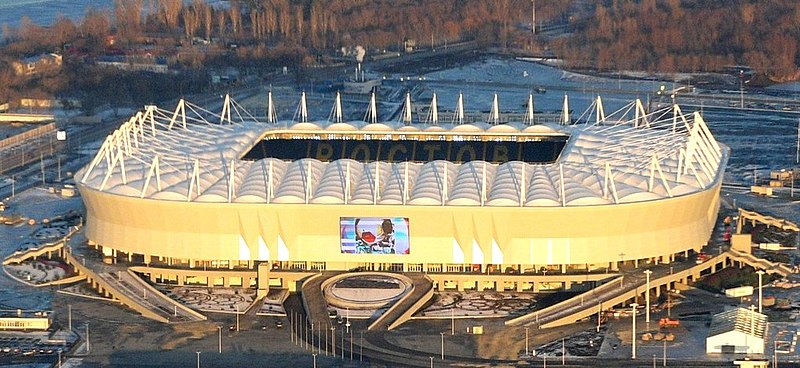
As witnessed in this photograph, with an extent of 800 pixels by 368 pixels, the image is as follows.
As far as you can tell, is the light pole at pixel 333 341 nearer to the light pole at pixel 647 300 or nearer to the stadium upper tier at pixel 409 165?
the stadium upper tier at pixel 409 165

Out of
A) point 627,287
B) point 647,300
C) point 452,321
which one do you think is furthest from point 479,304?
point 647,300

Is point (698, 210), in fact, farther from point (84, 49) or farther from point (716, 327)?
point (84, 49)

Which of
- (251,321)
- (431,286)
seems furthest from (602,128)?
(251,321)

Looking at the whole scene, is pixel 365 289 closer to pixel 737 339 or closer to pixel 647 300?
pixel 647 300

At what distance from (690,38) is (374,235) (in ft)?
287

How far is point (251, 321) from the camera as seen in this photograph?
265 ft

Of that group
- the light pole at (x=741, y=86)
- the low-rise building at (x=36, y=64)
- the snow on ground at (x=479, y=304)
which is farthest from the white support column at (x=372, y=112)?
the low-rise building at (x=36, y=64)

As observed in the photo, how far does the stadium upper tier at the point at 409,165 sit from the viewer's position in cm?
8506

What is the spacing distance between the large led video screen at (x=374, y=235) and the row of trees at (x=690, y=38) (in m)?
74.7

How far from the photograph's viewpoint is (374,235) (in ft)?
280

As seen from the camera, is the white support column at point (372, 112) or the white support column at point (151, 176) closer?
the white support column at point (151, 176)

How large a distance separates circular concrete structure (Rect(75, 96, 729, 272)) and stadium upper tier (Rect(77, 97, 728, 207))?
0.43ft

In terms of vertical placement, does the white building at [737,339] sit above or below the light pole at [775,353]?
above

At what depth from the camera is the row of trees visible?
160 meters
